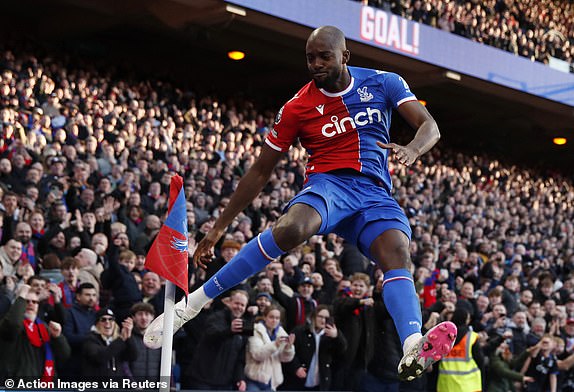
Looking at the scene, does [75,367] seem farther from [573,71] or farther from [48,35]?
[573,71]

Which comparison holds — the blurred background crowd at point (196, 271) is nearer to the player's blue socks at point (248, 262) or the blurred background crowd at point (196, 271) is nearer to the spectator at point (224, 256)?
the spectator at point (224, 256)

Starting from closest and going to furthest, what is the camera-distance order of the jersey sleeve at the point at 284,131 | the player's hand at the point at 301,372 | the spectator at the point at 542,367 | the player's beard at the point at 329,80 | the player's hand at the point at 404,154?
1. the player's hand at the point at 404,154
2. the player's beard at the point at 329,80
3. the jersey sleeve at the point at 284,131
4. the player's hand at the point at 301,372
5. the spectator at the point at 542,367

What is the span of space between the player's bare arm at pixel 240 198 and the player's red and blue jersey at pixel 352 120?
0.98 feet

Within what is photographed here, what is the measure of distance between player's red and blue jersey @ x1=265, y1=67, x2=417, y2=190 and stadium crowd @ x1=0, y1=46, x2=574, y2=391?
126 inches

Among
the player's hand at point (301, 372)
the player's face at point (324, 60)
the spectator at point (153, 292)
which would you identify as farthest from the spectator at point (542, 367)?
the player's face at point (324, 60)

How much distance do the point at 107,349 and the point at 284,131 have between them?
3.20 m

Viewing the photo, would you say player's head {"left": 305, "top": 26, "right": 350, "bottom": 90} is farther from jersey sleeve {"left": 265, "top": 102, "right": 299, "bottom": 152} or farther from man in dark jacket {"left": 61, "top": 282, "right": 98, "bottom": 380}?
man in dark jacket {"left": 61, "top": 282, "right": 98, "bottom": 380}

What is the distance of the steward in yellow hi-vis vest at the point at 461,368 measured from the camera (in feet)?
32.3

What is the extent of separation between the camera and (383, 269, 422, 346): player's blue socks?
17.1 feet

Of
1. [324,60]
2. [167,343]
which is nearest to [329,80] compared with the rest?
[324,60]

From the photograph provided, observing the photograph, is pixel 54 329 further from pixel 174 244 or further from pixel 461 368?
pixel 461 368

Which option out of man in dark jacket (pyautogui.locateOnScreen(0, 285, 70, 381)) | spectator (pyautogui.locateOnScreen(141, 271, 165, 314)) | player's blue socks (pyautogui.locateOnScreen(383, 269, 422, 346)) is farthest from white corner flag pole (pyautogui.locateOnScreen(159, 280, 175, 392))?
spectator (pyautogui.locateOnScreen(141, 271, 165, 314))

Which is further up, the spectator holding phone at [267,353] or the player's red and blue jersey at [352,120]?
the player's red and blue jersey at [352,120]

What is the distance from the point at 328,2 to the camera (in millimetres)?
19797
